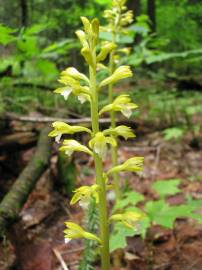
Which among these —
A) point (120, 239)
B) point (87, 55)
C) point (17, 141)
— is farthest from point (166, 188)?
point (87, 55)

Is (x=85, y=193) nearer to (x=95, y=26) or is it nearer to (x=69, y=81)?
(x=69, y=81)

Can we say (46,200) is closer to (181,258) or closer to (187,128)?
(181,258)

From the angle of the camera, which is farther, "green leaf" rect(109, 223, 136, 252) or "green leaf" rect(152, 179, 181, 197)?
"green leaf" rect(152, 179, 181, 197)

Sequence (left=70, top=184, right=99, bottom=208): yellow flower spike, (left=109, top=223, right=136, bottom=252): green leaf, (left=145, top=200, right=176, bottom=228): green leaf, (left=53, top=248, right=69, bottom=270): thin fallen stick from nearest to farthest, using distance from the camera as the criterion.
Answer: (left=70, top=184, right=99, bottom=208): yellow flower spike, (left=109, top=223, right=136, bottom=252): green leaf, (left=145, top=200, right=176, bottom=228): green leaf, (left=53, top=248, right=69, bottom=270): thin fallen stick

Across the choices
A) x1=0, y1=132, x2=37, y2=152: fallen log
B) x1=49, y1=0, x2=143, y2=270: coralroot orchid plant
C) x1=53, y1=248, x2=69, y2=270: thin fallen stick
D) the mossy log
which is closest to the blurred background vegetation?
x1=0, y1=132, x2=37, y2=152: fallen log

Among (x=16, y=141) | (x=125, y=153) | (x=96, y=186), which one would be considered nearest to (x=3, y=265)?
(x=96, y=186)

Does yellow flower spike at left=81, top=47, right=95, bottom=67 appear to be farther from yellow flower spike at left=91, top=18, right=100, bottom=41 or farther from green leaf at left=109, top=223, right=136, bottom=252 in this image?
green leaf at left=109, top=223, right=136, bottom=252
